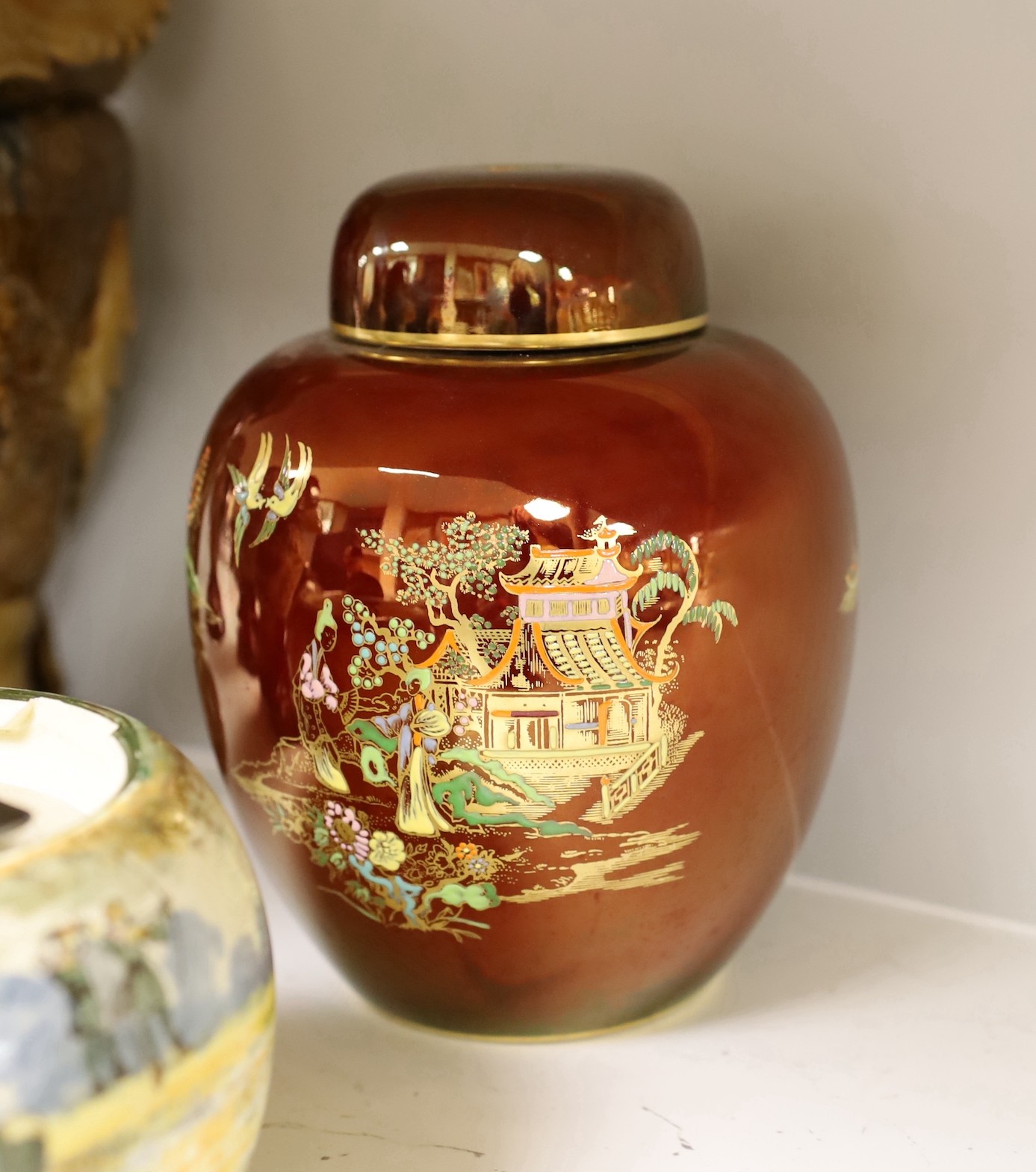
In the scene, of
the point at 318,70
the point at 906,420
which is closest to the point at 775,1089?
the point at 906,420

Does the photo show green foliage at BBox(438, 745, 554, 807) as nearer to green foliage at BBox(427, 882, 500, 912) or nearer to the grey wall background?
green foliage at BBox(427, 882, 500, 912)

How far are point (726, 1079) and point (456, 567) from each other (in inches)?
11.8

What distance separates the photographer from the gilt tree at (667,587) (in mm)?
562

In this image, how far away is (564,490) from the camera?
0.55m

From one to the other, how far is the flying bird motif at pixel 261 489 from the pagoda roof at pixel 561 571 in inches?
4.3

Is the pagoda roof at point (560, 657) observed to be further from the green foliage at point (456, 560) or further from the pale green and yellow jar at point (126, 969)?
the pale green and yellow jar at point (126, 969)

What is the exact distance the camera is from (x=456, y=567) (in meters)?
0.56

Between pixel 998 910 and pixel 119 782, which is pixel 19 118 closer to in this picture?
pixel 119 782

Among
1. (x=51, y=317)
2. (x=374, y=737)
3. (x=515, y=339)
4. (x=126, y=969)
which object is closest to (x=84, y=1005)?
(x=126, y=969)

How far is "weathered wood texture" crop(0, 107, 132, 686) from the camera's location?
2.62 ft

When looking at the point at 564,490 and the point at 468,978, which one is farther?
the point at 468,978

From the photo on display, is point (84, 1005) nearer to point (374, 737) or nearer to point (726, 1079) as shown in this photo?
point (374, 737)

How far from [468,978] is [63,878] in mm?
288

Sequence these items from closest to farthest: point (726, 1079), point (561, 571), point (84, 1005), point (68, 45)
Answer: point (84, 1005) → point (561, 571) → point (726, 1079) → point (68, 45)
